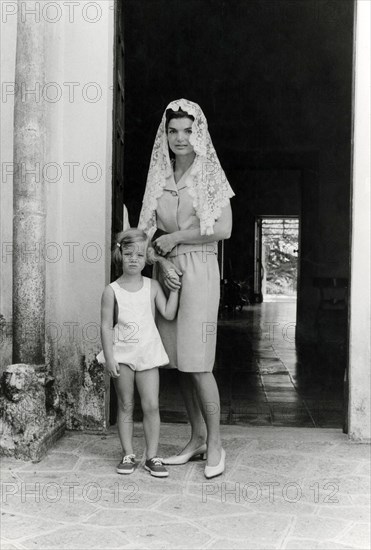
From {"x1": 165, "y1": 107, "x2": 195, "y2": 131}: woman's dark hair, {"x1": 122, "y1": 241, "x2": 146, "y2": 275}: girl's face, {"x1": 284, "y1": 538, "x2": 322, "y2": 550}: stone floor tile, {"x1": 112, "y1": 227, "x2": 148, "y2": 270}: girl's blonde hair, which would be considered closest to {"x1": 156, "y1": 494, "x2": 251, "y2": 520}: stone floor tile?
{"x1": 284, "y1": 538, "x2": 322, "y2": 550}: stone floor tile

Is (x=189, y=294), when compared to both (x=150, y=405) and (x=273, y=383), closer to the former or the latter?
(x=150, y=405)

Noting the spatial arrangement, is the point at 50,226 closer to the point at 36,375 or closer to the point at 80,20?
the point at 36,375

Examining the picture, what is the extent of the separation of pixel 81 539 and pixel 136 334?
3.68 ft

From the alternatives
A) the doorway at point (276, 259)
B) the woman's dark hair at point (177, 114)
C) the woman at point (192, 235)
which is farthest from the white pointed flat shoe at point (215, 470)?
the doorway at point (276, 259)

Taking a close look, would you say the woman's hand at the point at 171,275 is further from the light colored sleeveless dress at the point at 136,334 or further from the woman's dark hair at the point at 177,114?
the woman's dark hair at the point at 177,114

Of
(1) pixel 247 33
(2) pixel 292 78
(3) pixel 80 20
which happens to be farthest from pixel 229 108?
(3) pixel 80 20

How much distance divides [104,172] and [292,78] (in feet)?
20.2

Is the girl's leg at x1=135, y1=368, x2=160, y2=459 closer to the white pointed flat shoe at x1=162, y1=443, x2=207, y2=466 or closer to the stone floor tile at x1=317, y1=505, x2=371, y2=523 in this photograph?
the white pointed flat shoe at x1=162, y1=443, x2=207, y2=466

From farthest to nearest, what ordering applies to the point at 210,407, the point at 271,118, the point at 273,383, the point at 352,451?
the point at 271,118, the point at 273,383, the point at 352,451, the point at 210,407

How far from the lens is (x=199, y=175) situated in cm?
351

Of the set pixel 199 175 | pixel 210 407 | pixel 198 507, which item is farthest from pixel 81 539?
pixel 199 175

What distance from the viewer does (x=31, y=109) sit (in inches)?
157

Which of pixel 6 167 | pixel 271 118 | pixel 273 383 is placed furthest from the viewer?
pixel 271 118

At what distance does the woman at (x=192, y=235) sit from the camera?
3.48 metres
